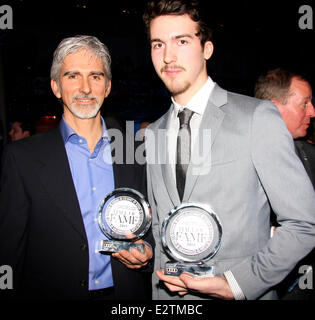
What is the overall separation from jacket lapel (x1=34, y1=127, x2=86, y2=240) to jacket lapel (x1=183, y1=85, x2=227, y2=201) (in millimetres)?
743

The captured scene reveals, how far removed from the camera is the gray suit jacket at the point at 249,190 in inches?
59.2

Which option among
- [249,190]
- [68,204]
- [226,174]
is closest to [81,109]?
[68,204]

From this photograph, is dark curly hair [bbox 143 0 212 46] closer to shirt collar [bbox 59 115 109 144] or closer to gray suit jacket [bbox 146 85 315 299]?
gray suit jacket [bbox 146 85 315 299]

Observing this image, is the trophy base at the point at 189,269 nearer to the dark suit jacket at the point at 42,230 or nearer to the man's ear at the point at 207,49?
the dark suit jacket at the point at 42,230

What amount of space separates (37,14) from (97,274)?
24.0ft

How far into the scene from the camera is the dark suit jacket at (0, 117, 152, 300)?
1.92 m

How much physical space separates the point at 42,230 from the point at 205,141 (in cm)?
122

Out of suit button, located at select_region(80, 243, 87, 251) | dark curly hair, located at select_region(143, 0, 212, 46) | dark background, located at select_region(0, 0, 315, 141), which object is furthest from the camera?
dark background, located at select_region(0, 0, 315, 141)

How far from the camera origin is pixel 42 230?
195 centimetres

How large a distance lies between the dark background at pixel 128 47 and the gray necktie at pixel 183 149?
4.69 metres

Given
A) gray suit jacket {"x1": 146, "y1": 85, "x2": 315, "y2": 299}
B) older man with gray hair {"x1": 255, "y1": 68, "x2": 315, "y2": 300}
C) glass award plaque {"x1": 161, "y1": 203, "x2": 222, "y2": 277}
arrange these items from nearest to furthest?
gray suit jacket {"x1": 146, "y1": 85, "x2": 315, "y2": 299}
glass award plaque {"x1": 161, "y1": 203, "x2": 222, "y2": 277}
older man with gray hair {"x1": 255, "y1": 68, "x2": 315, "y2": 300}

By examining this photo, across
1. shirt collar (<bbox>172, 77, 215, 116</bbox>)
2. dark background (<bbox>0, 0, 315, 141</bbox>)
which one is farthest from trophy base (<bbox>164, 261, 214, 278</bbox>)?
dark background (<bbox>0, 0, 315, 141</bbox>)

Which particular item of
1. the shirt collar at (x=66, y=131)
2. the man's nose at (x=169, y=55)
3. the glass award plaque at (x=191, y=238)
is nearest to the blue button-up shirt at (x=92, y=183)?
the shirt collar at (x=66, y=131)
